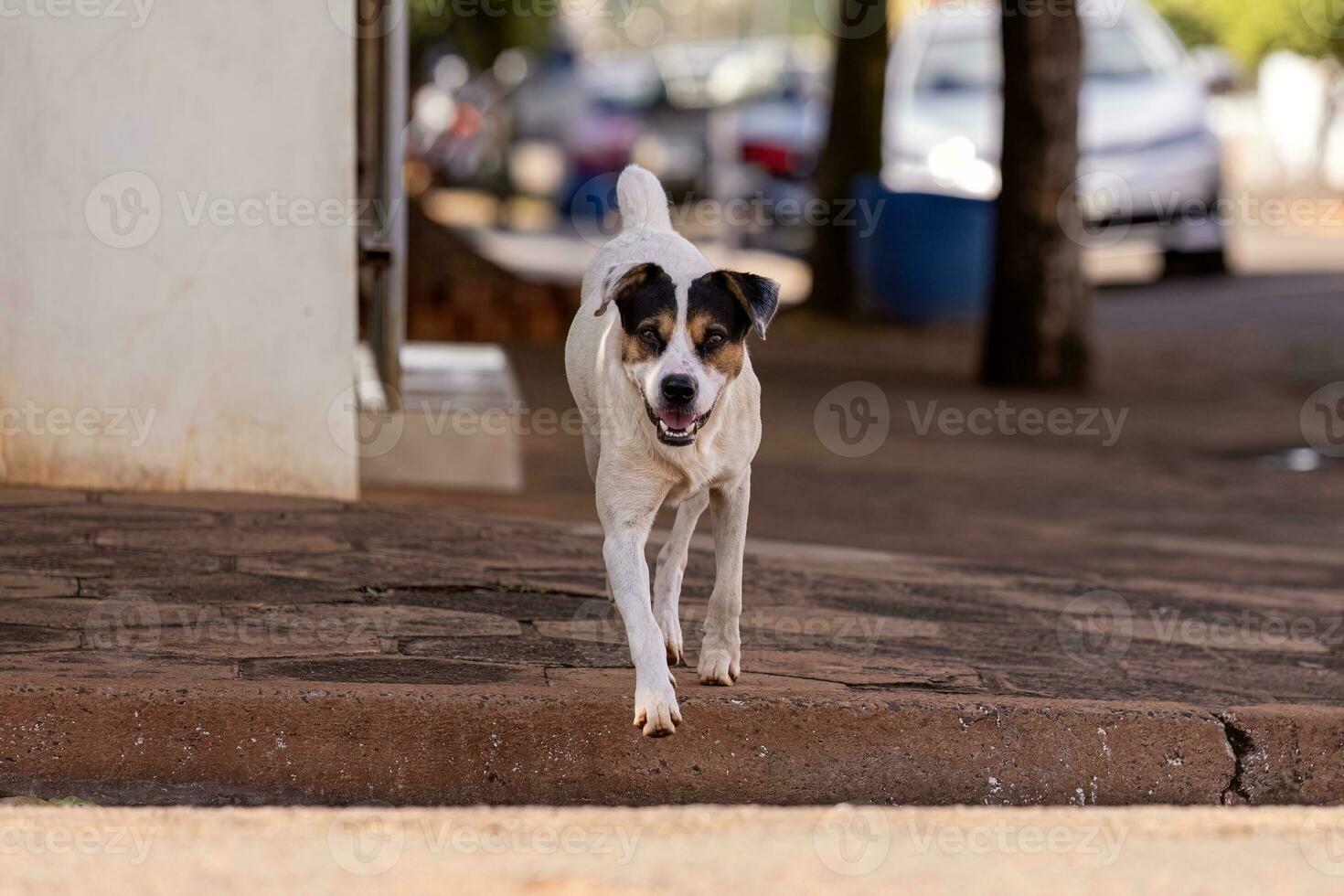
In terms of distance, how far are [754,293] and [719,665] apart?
94 cm

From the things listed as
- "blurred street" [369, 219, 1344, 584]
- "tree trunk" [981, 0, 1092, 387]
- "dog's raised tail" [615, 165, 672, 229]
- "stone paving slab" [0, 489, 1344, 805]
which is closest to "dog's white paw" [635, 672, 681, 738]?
"stone paving slab" [0, 489, 1344, 805]

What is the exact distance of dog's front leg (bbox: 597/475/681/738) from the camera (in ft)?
14.3

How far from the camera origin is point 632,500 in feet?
15.4

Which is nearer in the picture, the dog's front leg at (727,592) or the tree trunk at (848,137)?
the dog's front leg at (727,592)

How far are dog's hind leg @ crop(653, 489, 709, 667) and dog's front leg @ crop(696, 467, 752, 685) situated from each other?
12cm

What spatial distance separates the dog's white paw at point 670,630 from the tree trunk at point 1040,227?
325 inches

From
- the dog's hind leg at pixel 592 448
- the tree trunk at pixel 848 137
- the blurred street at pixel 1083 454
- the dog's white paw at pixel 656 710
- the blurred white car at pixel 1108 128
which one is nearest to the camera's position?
the dog's white paw at pixel 656 710

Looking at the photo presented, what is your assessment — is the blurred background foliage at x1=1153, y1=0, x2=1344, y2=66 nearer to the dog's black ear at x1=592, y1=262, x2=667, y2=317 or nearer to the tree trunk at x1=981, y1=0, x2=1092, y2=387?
the tree trunk at x1=981, y1=0, x2=1092, y2=387

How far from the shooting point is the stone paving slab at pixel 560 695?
452 centimetres

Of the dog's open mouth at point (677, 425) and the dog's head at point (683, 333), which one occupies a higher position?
the dog's head at point (683, 333)

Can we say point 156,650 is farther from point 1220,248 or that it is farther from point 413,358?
point 1220,248

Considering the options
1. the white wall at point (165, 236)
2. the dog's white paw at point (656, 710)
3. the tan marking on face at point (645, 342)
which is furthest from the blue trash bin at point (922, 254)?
the dog's white paw at point (656, 710)

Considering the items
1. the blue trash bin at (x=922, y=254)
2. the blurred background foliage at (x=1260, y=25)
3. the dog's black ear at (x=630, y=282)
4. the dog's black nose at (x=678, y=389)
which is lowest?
the blue trash bin at (x=922, y=254)

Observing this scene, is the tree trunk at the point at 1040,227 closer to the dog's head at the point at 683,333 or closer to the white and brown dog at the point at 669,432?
the white and brown dog at the point at 669,432
